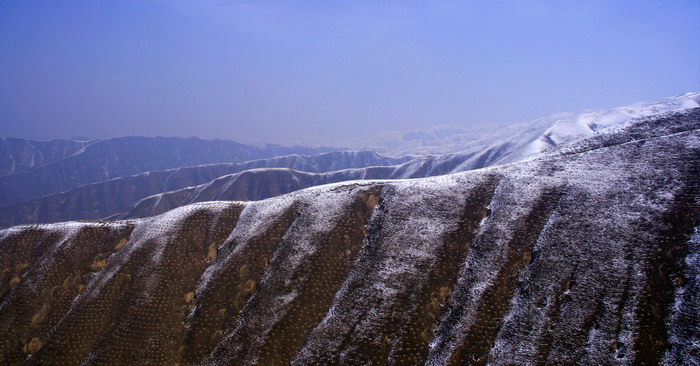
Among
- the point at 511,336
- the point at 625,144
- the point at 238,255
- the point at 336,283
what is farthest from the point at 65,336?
the point at 625,144

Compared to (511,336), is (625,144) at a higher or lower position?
higher

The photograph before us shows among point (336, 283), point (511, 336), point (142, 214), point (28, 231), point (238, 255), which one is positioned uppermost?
point (28, 231)

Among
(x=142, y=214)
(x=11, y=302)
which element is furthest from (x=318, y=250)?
(x=142, y=214)

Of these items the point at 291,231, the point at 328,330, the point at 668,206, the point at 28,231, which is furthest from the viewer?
the point at 28,231

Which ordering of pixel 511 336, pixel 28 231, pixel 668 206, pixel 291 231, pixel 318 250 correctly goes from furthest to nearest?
pixel 28 231, pixel 291 231, pixel 318 250, pixel 668 206, pixel 511 336

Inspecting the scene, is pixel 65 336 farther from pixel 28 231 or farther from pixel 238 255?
pixel 28 231

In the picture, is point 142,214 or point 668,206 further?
point 142,214
